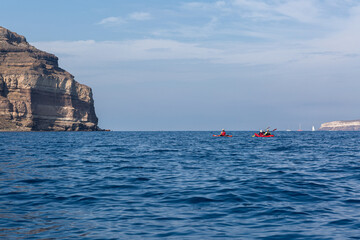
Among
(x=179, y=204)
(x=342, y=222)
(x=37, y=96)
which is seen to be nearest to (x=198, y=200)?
(x=179, y=204)

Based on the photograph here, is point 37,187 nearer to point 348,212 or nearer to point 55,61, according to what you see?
point 348,212

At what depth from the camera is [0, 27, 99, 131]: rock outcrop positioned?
13788cm

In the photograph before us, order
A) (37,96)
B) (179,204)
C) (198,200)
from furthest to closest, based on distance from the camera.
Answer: (37,96)
(198,200)
(179,204)

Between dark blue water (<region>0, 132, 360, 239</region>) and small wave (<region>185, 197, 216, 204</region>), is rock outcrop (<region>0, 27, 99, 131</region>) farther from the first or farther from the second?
small wave (<region>185, 197, 216, 204</region>)

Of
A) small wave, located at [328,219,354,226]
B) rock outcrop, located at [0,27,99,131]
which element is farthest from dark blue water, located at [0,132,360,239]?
rock outcrop, located at [0,27,99,131]

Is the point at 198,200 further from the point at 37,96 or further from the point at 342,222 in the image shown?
the point at 37,96

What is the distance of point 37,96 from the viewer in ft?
478

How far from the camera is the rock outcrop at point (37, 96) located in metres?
138

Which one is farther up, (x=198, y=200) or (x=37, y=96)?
(x=37, y=96)

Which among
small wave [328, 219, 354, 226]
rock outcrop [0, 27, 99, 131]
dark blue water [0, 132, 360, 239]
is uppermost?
rock outcrop [0, 27, 99, 131]

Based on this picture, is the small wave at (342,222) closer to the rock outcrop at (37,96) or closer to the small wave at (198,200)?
the small wave at (198,200)

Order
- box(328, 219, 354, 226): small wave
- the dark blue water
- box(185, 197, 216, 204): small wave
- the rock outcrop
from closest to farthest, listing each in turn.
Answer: the dark blue water, box(328, 219, 354, 226): small wave, box(185, 197, 216, 204): small wave, the rock outcrop

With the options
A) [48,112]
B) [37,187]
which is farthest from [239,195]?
[48,112]

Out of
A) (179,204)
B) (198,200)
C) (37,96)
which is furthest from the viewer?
(37,96)
